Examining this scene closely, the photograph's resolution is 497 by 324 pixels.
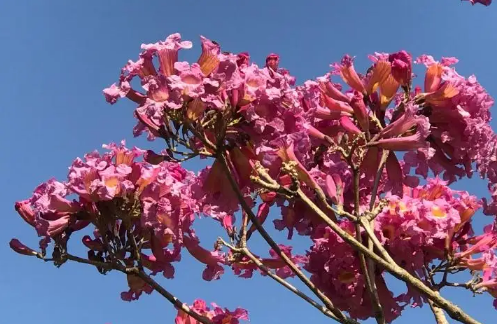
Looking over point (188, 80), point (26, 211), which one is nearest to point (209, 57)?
point (188, 80)

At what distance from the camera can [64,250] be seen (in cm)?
394

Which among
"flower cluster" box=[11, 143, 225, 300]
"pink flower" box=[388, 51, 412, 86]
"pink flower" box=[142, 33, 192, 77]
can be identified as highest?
"pink flower" box=[388, 51, 412, 86]

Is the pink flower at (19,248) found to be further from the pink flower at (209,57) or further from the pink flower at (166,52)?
the pink flower at (209,57)

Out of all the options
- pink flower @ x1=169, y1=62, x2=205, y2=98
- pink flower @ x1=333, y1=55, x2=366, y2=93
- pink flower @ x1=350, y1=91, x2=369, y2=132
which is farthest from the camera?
pink flower @ x1=333, y1=55, x2=366, y2=93

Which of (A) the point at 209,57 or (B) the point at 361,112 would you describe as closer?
(A) the point at 209,57

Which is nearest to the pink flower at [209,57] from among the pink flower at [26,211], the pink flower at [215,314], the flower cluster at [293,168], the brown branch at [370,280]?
the flower cluster at [293,168]

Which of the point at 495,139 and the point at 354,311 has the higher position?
the point at 495,139

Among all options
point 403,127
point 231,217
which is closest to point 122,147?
point 231,217

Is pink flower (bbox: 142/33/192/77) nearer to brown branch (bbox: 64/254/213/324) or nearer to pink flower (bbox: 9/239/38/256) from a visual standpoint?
brown branch (bbox: 64/254/213/324)

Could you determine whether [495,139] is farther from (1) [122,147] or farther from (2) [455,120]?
(1) [122,147]

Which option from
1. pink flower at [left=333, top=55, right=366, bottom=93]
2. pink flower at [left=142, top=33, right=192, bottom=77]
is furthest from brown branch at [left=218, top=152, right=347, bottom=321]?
pink flower at [left=333, top=55, right=366, bottom=93]

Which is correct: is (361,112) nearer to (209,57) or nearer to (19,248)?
(209,57)

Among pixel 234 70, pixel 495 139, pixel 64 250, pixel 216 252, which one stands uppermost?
pixel 495 139

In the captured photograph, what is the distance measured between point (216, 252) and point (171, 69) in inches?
51.4
